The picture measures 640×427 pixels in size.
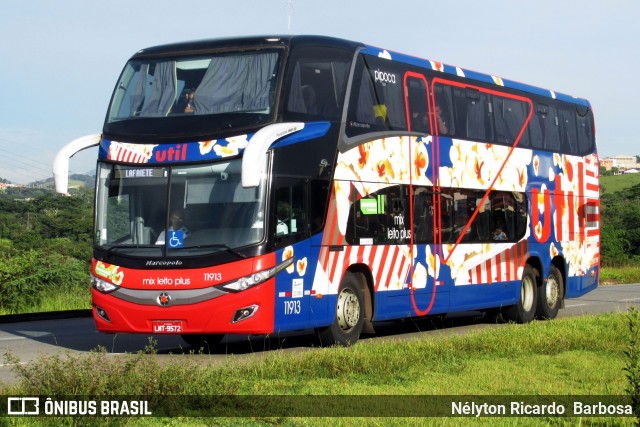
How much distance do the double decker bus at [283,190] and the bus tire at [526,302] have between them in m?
1.61

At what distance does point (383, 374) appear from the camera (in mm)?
11422

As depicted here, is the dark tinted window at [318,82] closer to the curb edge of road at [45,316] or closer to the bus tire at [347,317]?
the bus tire at [347,317]

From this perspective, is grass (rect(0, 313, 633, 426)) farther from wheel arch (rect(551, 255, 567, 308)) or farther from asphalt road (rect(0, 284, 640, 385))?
wheel arch (rect(551, 255, 567, 308))

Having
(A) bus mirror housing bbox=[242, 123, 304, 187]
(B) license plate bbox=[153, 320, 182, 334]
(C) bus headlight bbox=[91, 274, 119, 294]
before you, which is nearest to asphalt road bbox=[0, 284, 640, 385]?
(B) license plate bbox=[153, 320, 182, 334]

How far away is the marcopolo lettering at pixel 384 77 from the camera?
16.7 m

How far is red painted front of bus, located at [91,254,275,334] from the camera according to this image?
14.0 m

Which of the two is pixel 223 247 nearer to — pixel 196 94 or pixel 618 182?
pixel 196 94

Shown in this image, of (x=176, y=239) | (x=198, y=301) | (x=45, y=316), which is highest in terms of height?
(x=176, y=239)

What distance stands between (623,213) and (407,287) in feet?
257

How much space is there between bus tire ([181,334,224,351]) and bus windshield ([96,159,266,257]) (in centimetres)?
209

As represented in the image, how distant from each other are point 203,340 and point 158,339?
2.01 m

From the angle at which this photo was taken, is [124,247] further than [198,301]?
Yes

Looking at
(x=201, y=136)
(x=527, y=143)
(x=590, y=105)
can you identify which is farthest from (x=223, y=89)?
(x=590, y=105)

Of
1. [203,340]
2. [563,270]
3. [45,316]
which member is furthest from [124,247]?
[563,270]
